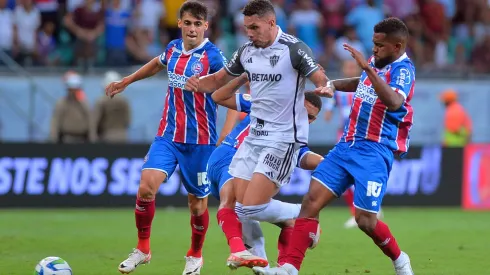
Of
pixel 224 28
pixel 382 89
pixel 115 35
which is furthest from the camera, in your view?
pixel 224 28

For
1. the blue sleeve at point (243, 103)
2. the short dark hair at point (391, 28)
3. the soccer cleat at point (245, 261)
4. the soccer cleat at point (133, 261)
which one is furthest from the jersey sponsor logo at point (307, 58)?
the soccer cleat at point (133, 261)

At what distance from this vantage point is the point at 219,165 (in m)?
9.88

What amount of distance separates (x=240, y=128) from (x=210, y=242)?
3.76 m

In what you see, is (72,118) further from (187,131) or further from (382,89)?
(382,89)

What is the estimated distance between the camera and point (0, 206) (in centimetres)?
1827

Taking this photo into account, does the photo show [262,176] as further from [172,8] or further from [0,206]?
[172,8]

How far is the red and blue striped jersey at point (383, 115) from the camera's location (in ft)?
29.7

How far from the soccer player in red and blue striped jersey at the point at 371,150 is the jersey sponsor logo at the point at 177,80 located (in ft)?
6.10

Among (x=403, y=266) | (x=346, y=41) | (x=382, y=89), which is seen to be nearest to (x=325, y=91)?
(x=382, y=89)

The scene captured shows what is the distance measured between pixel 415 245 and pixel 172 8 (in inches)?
381

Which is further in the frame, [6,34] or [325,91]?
[6,34]

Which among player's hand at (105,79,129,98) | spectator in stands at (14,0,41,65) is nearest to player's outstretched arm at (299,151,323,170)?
player's hand at (105,79,129,98)

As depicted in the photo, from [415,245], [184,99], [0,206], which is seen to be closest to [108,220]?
[0,206]

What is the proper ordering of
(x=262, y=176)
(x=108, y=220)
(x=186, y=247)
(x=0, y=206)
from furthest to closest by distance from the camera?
(x=0, y=206), (x=108, y=220), (x=186, y=247), (x=262, y=176)
